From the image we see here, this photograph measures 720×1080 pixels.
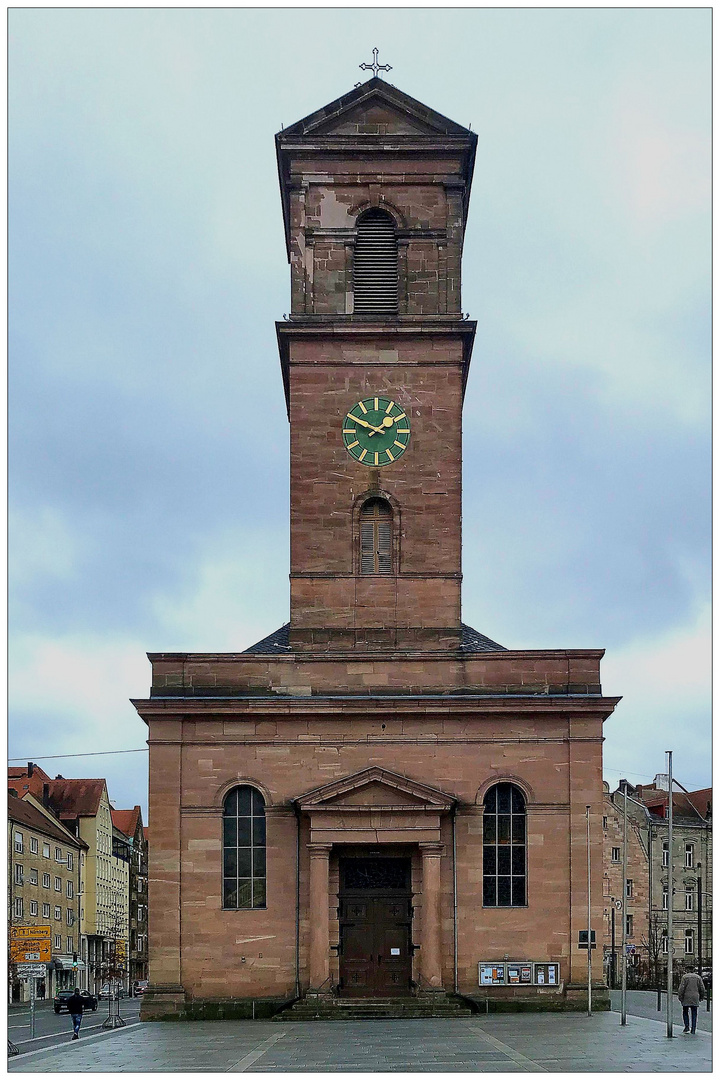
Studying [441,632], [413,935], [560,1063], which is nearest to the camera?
[560,1063]

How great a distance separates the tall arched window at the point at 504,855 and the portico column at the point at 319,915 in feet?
12.8

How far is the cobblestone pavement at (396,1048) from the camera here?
73.1 ft

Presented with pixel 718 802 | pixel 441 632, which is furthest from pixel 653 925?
pixel 718 802

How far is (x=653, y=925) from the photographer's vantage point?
289ft

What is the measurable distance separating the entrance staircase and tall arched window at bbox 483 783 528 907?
8.69ft

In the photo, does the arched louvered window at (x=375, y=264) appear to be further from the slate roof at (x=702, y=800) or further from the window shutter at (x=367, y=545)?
the slate roof at (x=702, y=800)

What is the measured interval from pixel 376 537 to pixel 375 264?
7500 millimetres

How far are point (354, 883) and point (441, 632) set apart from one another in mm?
6764

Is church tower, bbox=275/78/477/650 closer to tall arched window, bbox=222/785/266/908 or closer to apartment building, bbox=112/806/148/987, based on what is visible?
tall arched window, bbox=222/785/266/908

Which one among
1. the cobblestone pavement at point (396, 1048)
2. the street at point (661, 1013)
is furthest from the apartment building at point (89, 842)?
the cobblestone pavement at point (396, 1048)

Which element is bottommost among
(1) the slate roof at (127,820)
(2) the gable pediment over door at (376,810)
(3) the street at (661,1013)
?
(1) the slate roof at (127,820)

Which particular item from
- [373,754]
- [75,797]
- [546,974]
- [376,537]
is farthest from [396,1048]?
[75,797]

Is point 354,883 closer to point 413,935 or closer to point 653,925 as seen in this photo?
point 413,935

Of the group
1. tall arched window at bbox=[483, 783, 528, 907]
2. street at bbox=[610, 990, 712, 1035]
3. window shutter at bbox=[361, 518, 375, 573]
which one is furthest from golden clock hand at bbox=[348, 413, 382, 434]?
street at bbox=[610, 990, 712, 1035]
